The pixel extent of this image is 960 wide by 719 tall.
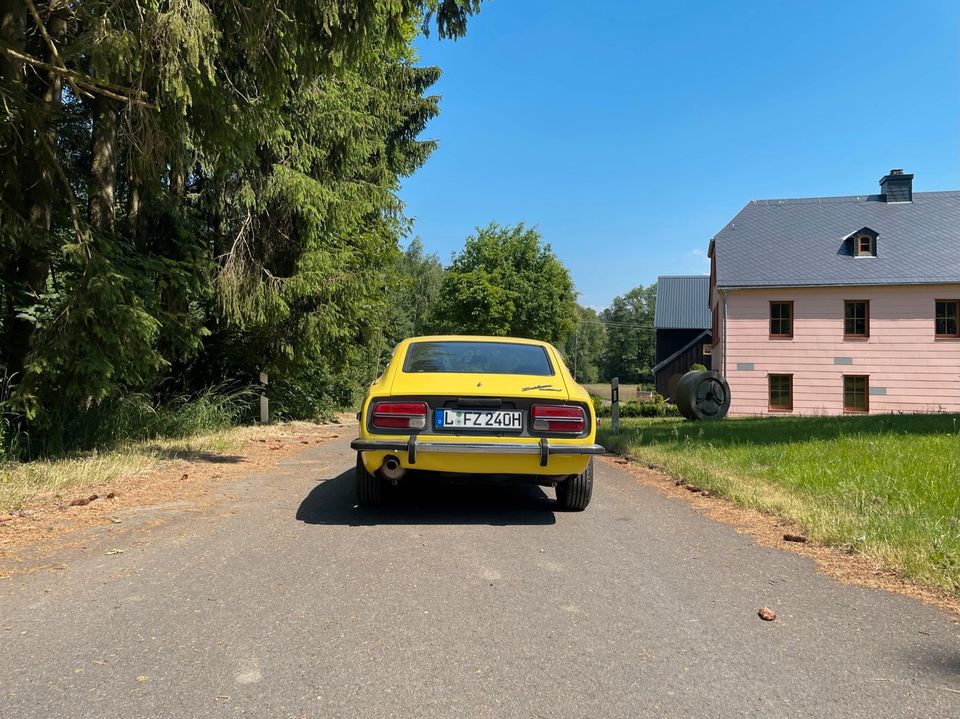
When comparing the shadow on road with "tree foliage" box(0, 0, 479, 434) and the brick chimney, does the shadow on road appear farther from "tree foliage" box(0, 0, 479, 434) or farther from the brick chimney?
the brick chimney

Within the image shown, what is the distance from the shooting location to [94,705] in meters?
2.23

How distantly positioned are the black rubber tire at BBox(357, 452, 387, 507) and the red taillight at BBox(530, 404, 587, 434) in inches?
54.3

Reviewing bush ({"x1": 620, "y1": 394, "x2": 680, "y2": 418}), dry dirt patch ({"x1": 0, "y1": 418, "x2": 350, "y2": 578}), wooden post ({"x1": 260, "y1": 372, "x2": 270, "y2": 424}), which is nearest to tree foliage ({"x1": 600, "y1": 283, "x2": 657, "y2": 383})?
bush ({"x1": 620, "y1": 394, "x2": 680, "y2": 418})

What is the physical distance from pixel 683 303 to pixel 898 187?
907 inches

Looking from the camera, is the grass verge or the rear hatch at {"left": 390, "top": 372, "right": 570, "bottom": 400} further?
the grass verge

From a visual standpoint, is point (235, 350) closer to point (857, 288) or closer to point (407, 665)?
point (407, 665)

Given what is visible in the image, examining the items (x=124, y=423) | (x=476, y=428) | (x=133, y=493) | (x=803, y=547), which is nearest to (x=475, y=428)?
(x=476, y=428)

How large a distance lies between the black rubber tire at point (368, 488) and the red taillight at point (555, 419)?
1.38 meters

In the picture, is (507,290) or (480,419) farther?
(507,290)

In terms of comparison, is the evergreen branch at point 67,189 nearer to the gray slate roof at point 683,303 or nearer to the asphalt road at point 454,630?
the asphalt road at point 454,630

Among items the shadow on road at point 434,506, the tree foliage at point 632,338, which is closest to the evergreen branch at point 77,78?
the shadow on road at point 434,506

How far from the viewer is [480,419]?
482 centimetres

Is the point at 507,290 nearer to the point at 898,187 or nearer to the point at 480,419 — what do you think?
the point at 898,187

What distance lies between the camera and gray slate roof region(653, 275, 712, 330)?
164 ft
